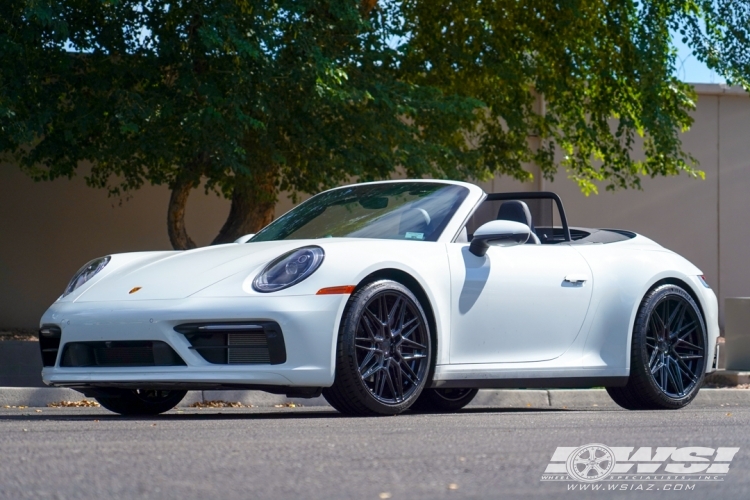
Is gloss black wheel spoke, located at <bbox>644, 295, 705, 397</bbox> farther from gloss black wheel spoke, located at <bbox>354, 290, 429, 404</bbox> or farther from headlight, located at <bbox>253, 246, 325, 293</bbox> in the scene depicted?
headlight, located at <bbox>253, 246, 325, 293</bbox>

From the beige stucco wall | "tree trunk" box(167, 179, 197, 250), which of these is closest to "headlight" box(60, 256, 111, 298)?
"tree trunk" box(167, 179, 197, 250)

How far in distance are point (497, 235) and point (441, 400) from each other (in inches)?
69.7

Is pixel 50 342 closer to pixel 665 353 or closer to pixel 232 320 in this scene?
pixel 232 320

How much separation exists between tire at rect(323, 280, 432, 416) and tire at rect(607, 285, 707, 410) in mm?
Answer: 1627

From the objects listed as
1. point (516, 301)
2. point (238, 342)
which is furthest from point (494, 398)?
point (238, 342)

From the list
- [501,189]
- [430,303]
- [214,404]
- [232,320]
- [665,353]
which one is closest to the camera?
[232,320]

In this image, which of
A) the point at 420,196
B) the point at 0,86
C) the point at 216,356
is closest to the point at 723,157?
the point at 0,86

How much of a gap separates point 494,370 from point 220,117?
633 cm

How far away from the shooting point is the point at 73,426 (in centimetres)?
539

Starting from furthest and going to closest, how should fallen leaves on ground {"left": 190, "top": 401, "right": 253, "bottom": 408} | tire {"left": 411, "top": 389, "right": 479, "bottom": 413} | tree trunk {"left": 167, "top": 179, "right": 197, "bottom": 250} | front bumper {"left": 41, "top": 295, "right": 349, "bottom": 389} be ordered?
1. tree trunk {"left": 167, "top": 179, "right": 197, "bottom": 250}
2. fallen leaves on ground {"left": 190, "top": 401, "right": 253, "bottom": 408}
3. tire {"left": 411, "top": 389, "right": 479, "bottom": 413}
4. front bumper {"left": 41, "top": 295, "right": 349, "bottom": 389}

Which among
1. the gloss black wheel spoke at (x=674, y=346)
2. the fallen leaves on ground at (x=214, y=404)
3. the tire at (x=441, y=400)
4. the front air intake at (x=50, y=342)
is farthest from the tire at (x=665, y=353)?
the front air intake at (x=50, y=342)

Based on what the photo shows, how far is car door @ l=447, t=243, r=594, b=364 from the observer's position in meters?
6.31

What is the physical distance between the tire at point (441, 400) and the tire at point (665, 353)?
41.3 inches

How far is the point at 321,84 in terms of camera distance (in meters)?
12.1
